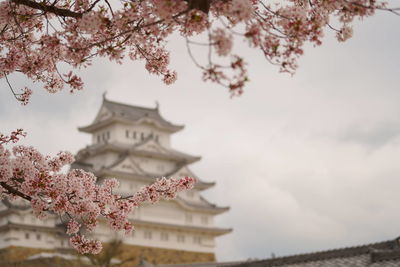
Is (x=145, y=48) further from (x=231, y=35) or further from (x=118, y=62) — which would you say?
(x=231, y=35)

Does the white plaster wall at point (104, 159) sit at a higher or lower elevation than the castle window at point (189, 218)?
higher

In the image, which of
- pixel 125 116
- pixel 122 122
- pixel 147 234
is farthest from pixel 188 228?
pixel 125 116

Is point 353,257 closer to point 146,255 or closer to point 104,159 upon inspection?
point 146,255

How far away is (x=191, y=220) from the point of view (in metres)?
50.7

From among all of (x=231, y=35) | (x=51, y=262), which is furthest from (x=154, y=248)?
(x=231, y=35)

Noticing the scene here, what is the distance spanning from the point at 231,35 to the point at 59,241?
4440cm

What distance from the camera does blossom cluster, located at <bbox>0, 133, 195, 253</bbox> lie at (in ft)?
24.1

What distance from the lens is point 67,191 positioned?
7367mm

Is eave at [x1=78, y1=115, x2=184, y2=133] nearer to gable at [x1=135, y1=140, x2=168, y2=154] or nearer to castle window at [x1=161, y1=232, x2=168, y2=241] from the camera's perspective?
gable at [x1=135, y1=140, x2=168, y2=154]

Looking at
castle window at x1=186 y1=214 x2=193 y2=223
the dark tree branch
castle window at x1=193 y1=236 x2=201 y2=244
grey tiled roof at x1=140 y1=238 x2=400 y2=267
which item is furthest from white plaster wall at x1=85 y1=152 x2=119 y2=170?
the dark tree branch

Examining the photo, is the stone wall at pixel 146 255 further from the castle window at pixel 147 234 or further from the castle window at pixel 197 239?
the castle window at pixel 197 239

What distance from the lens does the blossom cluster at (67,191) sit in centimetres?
734

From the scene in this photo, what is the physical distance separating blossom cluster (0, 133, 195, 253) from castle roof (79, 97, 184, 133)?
146 ft

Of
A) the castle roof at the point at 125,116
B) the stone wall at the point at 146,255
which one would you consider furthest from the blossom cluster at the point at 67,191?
the castle roof at the point at 125,116
